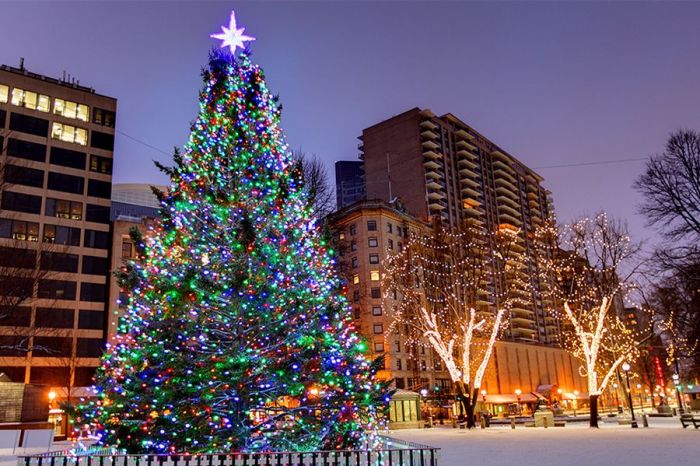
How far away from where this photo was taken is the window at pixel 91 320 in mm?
59781

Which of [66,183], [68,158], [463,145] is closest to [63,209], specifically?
[66,183]

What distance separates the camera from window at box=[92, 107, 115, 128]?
66.2m

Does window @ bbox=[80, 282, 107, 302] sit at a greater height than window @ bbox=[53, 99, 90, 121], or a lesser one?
lesser

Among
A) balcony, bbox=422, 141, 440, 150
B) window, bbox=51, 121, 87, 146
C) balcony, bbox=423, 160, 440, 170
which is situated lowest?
window, bbox=51, 121, 87, 146

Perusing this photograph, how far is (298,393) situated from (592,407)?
2904cm

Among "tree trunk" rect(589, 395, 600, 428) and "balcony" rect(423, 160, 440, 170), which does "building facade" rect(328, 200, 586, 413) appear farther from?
"tree trunk" rect(589, 395, 600, 428)

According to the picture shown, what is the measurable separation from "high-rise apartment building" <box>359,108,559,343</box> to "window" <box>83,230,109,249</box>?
164ft

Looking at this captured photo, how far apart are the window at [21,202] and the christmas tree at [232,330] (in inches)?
2004

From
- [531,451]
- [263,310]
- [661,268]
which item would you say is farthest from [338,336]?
[661,268]

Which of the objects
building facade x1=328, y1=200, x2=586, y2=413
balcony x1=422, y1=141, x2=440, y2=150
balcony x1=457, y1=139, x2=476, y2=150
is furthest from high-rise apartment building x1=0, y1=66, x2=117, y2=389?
balcony x1=457, y1=139, x2=476, y2=150

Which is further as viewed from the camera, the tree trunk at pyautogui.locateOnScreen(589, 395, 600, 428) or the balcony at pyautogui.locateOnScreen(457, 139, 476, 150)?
the balcony at pyautogui.locateOnScreen(457, 139, 476, 150)

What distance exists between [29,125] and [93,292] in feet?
63.5

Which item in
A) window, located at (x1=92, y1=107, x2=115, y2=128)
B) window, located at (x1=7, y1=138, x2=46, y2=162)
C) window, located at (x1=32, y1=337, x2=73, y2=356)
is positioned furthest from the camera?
window, located at (x1=92, y1=107, x2=115, y2=128)

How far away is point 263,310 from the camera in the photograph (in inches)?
547
